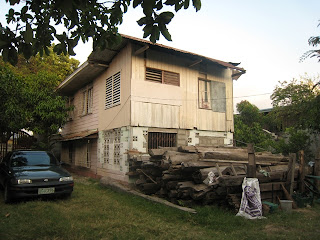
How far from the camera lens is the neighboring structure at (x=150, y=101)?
448 inches

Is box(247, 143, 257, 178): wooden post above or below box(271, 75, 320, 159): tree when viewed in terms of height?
below

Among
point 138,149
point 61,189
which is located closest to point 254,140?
point 138,149

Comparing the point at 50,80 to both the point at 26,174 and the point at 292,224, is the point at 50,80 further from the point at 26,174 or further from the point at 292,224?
the point at 292,224

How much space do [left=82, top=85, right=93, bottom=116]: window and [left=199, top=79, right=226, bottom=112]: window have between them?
21.7 feet

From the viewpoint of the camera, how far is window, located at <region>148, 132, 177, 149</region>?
11617mm

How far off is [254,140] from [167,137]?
9.38 metres

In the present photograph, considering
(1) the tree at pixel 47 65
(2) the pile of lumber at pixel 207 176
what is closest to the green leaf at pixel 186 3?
(2) the pile of lumber at pixel 207 176

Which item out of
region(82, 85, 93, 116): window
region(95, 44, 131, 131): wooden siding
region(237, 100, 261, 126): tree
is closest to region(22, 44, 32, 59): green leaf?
region(95, 44, 131, 131): wooden siding

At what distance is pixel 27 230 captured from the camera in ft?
18.0

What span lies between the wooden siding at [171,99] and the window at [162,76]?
17 centimetres

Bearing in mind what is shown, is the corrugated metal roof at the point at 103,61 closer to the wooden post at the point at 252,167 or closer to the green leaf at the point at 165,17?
the wooden post at the point at 252,167

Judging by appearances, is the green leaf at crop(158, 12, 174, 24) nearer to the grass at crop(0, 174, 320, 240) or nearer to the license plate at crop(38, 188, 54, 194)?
the grass at crop(0, 174, 320, 240)

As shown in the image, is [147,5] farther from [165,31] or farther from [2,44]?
[2,44]

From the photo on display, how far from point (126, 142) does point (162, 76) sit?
3.42 metres
